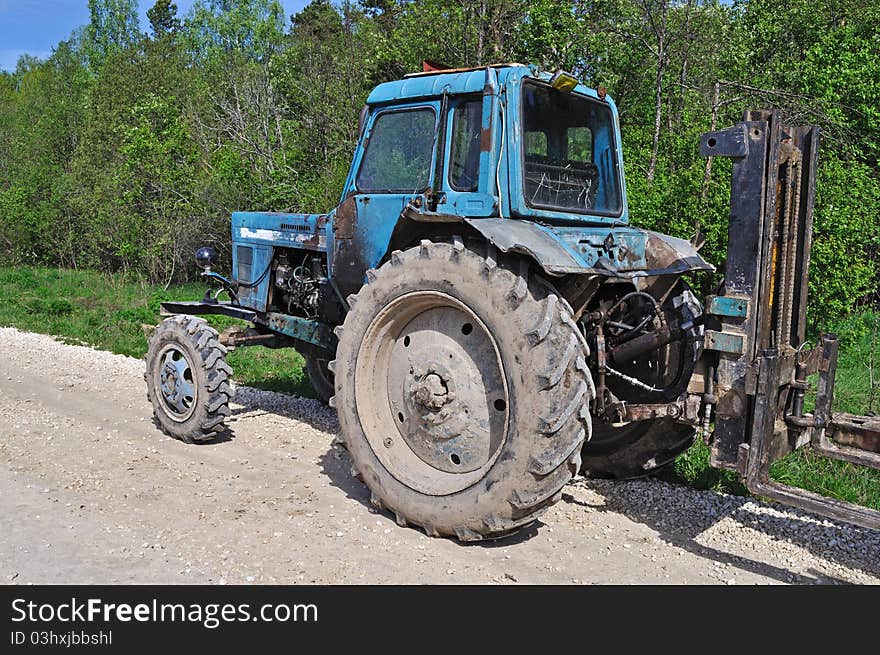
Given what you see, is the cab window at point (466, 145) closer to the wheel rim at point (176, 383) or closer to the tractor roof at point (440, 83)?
the tractor roof at point (440, 83)

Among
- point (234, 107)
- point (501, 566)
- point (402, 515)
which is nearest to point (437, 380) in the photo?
point (402, 515)

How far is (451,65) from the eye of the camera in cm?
1491

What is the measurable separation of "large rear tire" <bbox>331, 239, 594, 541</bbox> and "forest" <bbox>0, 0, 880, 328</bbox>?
13.9 ft

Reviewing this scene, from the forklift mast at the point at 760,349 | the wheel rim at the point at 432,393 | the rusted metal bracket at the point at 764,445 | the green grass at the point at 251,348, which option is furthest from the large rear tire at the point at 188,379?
the rusted metal bracket at the point at 764,445

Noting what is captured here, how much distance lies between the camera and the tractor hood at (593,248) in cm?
447

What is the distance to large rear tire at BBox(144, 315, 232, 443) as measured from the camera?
21.9ft

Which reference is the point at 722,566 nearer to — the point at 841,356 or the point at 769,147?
the point at 769,147

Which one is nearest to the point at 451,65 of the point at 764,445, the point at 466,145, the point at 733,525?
the point at 466,145

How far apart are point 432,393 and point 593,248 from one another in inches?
54.9

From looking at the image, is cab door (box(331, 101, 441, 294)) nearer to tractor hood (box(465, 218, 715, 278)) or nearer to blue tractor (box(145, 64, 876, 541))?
blue tractor (box(145, 64, 876, 541))

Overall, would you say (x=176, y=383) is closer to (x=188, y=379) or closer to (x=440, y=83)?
(x=188, y=379)

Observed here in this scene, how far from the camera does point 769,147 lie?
4336mm

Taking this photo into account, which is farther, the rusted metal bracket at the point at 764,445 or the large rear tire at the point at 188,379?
the large rear tire at the point at 188,379

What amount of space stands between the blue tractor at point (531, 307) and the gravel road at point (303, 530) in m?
0.33
